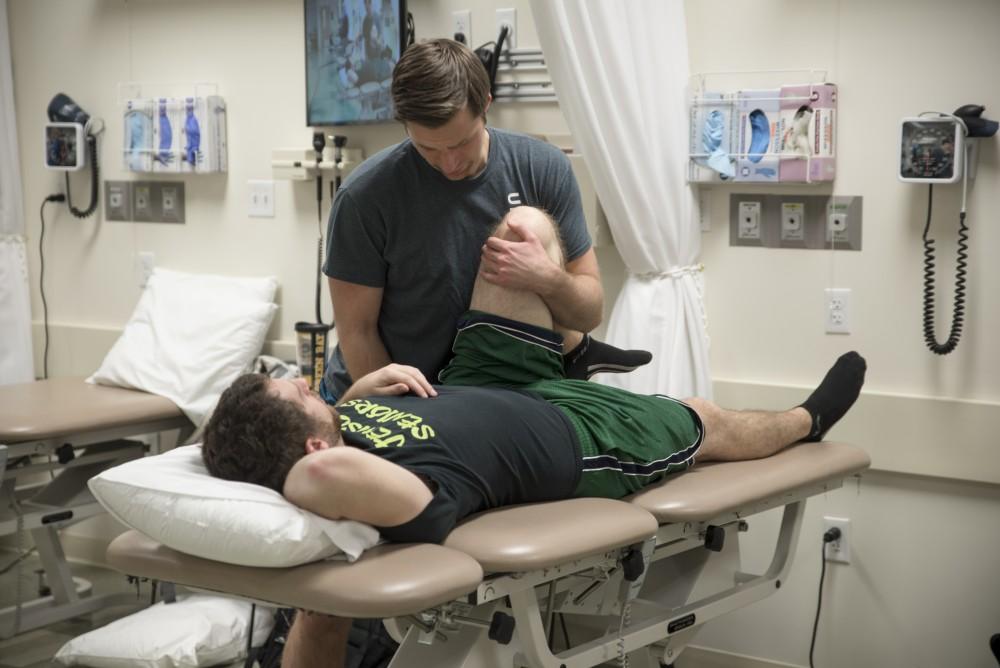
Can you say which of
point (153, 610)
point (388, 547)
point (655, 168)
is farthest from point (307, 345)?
point (388, 547)

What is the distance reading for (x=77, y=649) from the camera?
10.2 feet

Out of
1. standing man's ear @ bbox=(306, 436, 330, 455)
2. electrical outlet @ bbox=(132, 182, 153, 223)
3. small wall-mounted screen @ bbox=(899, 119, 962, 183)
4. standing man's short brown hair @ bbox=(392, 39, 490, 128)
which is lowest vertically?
standing man's ear @ bbox=(306, 436, 330, 455)

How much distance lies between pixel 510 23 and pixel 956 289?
1.41 m

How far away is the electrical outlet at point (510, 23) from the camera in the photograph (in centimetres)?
328

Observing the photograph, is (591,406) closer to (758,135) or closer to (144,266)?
(758,135)

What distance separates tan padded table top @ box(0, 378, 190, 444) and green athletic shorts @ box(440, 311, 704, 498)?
1.35 meters

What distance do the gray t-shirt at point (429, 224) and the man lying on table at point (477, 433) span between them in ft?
0.29

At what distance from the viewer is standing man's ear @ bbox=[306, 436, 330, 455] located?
1904mm

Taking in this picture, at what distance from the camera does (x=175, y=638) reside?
311 cm

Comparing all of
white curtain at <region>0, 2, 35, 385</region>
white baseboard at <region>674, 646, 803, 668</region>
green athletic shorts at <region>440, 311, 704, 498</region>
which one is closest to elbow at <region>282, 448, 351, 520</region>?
green athletic shorts at <region>440, 311, 704, 498</region>

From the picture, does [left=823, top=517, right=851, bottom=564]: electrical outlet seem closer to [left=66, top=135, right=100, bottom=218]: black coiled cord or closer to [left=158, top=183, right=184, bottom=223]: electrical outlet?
[left=158, top=183, right=184, bottom=223]: electrical outlet

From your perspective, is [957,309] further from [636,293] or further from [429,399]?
[429,399]

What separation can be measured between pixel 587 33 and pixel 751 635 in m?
1.67

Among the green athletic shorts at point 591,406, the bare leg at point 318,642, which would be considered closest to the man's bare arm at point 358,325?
the green athletic shorts at point 591,406
